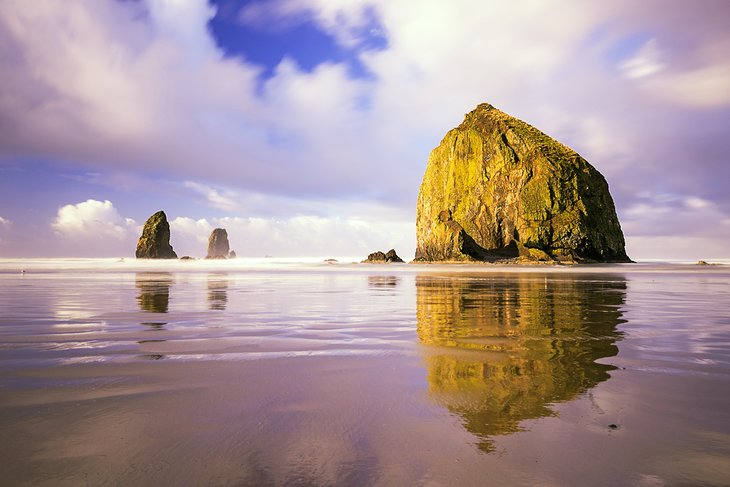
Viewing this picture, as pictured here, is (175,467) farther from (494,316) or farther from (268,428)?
(494,316)

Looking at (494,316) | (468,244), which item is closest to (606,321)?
(494,316)

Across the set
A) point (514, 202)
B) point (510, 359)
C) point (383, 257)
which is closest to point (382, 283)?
point (510, 359)

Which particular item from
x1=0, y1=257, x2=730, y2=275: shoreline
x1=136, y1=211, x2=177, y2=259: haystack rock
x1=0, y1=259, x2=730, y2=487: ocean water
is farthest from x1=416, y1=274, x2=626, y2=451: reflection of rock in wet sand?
x1=136, y1=211, x2=177, y2=259: haystack rock

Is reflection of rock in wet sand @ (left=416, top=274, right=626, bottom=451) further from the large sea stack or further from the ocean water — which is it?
the large sea stack

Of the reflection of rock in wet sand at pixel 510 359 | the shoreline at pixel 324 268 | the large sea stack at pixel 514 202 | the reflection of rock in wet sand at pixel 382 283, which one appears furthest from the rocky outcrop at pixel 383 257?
the reflection of rock in wet sand at pixel 510 359

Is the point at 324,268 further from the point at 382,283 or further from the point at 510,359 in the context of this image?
the point at 510,359

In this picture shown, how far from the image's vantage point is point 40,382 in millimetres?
4066

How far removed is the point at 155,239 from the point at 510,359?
447 ft

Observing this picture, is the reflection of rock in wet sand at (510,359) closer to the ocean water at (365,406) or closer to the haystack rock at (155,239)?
the ocean water at (365,406)

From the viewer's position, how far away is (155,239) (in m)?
124

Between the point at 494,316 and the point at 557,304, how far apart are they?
11.9 ft

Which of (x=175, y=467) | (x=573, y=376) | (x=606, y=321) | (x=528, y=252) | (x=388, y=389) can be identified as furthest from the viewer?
(x=528, y=252)

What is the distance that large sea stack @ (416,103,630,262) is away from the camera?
8875 cm

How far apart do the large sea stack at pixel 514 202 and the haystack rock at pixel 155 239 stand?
79.3 meters
